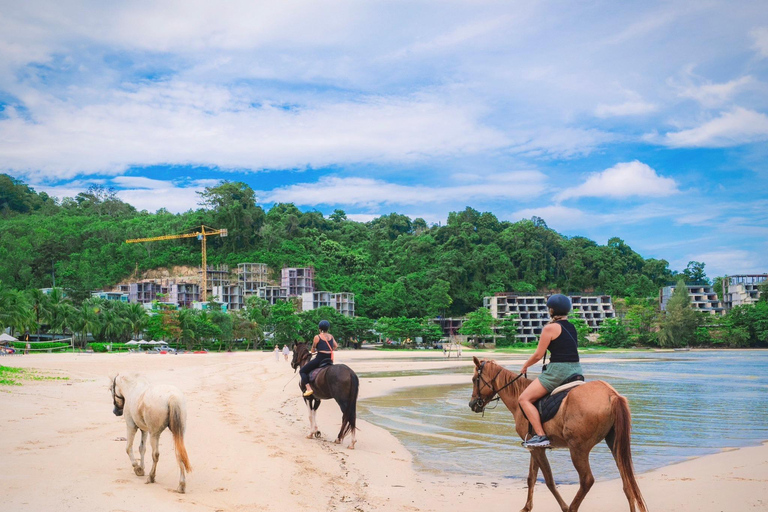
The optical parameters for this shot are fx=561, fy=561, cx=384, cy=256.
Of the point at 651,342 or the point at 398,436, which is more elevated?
the point at 398,436

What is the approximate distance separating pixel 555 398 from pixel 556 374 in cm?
31

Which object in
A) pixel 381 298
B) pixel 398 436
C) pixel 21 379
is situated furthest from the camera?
pixel 381 298

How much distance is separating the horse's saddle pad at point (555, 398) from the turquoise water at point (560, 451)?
2827 millimetres

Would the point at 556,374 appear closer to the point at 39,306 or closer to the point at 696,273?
the point at 39,306

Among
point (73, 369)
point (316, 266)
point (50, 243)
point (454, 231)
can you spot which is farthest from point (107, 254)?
point (73, 369)

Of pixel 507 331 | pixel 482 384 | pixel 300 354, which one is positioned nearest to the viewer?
pixel 482 384

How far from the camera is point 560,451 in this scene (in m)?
12.1

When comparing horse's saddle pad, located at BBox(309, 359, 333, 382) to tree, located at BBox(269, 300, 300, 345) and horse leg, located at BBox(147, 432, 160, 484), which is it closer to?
horse leg, located at BBox(147, 432, 160, 484)

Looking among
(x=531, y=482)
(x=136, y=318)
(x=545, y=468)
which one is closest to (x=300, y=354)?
(x=531, y=482)

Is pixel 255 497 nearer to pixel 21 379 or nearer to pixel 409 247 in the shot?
pixel 21 379

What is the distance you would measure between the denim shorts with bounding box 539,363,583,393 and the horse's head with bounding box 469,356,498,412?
45.8 inches

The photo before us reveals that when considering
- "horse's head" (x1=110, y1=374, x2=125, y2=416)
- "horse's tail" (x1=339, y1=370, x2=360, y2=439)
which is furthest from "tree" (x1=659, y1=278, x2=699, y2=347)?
"horse's head" (x1=110, y1=374, x2=125, y2=416)

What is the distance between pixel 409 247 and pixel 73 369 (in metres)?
100

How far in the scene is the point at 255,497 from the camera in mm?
7352
